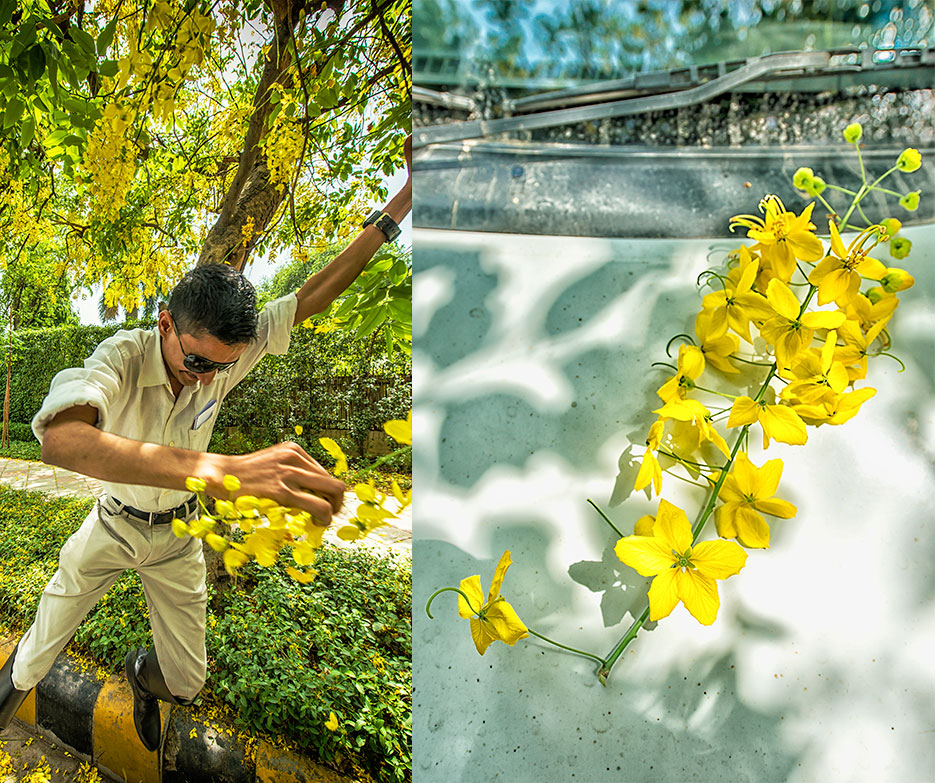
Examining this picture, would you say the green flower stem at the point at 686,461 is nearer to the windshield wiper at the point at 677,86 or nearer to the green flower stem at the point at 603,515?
the green flower stem at the point at 603,515

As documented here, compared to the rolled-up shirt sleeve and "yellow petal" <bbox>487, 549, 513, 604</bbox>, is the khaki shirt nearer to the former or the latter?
the rolled-up shirt sleeve

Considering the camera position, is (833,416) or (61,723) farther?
(61,723)

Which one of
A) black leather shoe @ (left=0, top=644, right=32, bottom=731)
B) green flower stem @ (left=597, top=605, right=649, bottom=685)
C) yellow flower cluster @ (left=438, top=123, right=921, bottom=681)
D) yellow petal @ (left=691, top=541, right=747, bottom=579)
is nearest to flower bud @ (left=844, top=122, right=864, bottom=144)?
yellow flower cluster @ (left=438, top=123, right=921, bottom=681)

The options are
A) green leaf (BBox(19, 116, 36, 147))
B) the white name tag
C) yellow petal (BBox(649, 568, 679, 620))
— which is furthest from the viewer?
green leaf (BBox(19, 116, 36, 147))

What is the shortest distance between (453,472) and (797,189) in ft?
1.86

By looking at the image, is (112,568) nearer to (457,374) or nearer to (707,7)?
(457,374)

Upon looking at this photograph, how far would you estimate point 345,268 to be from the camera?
0.75 m

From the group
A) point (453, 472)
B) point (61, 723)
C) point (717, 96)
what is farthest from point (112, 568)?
point (717, 96)

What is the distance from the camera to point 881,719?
69 centimetres

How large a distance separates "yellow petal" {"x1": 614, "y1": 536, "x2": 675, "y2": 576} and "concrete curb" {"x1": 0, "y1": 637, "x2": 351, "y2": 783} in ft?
1.38

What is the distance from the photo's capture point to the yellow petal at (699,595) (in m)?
0.65

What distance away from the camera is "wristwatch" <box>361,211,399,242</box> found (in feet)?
2.43

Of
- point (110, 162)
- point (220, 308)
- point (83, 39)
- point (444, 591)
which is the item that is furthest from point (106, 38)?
point (444, 591)

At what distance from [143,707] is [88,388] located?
42cm
